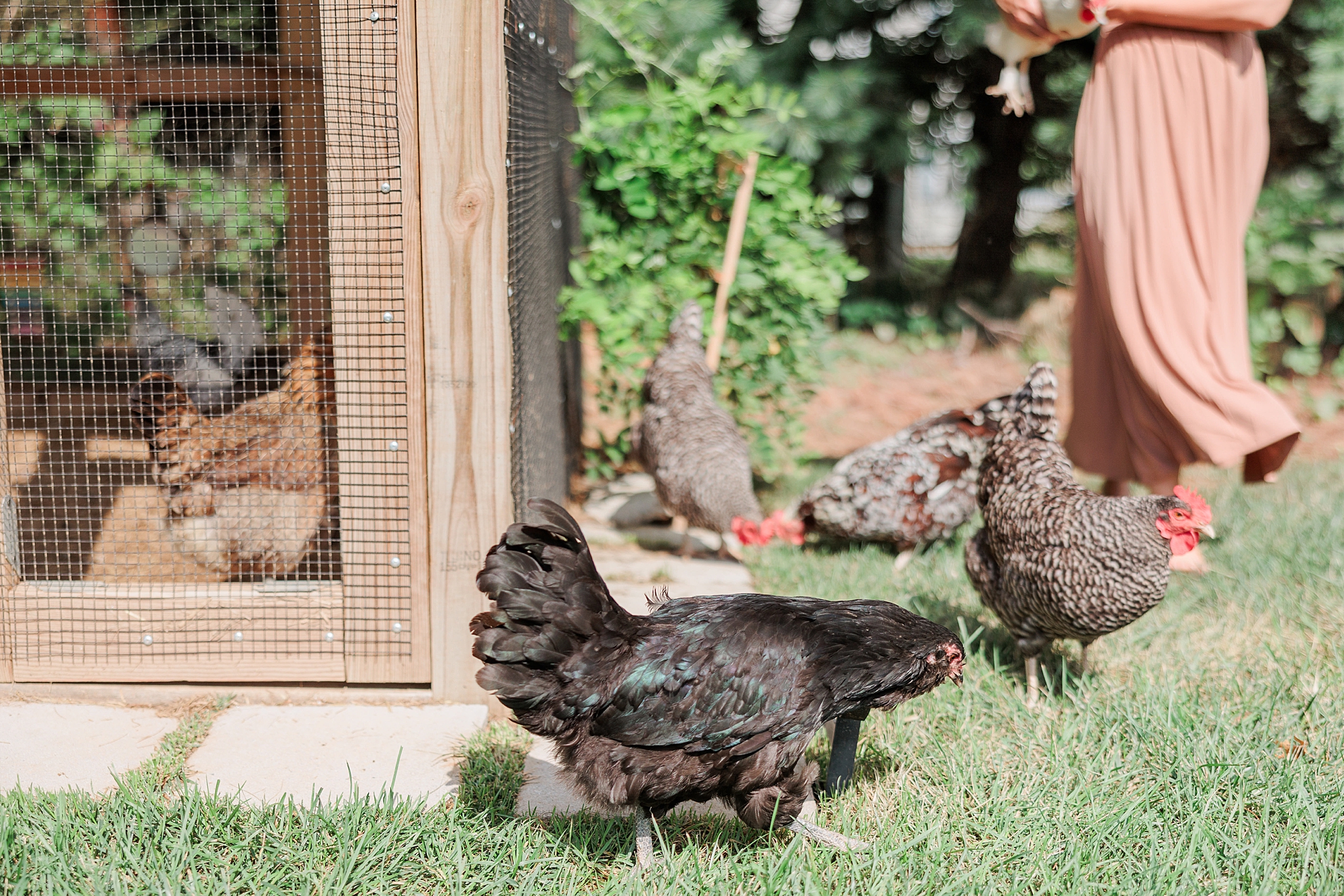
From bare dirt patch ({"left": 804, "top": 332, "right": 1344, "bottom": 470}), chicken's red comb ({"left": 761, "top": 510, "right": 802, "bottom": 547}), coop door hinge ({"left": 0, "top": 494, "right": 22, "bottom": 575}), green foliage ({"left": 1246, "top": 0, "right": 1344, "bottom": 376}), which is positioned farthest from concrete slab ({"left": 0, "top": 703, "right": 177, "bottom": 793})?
green foliage ({"left": 1246, "top": 0, "right": 1344, "bottom": 376})

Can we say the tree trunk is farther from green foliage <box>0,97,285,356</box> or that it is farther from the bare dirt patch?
green foliage <box>0,97,285,356</box>

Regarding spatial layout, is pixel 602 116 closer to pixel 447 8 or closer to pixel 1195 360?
pixel 447 8

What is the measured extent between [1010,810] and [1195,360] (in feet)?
7.12

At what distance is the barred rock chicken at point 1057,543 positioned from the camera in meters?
2.65

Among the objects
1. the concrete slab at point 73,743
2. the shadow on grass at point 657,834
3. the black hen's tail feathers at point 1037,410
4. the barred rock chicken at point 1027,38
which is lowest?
the shadow on grass at point 657,834

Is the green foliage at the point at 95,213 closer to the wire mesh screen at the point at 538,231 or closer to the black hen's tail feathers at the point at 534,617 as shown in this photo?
the wire mesh screen at the point at 538,231

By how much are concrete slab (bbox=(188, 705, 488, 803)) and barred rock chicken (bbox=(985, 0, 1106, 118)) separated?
9.61ft

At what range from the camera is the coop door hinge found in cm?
290

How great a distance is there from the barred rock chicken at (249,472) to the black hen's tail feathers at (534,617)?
139 cm

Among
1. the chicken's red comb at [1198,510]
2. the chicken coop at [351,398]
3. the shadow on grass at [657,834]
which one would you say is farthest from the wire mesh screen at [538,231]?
the chicken's red comb at [1198,510]

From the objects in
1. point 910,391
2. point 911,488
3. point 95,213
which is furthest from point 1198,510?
Answer: point 95,213

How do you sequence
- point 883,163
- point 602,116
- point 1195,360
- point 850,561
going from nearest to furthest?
point 1195,360
point 850,561
point 602,116
point 883,163

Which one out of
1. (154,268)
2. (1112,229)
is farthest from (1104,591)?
(154,268)

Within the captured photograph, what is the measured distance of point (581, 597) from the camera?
2.10m
